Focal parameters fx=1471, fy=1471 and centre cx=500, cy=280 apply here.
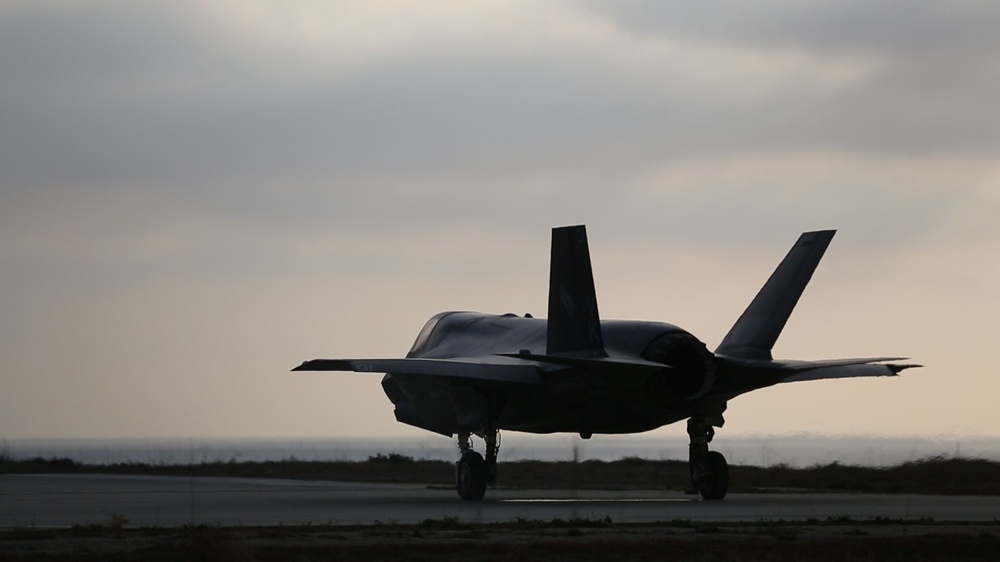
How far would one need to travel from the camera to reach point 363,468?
4794cm

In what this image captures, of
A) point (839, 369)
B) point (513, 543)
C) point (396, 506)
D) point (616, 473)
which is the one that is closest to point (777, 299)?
point (839, 369)

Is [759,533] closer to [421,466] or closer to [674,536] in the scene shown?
[674,536]

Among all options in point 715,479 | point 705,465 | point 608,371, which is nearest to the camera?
point 608,371

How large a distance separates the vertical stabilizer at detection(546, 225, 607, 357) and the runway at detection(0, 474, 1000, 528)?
3002mm

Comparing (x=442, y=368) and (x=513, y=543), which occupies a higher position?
(x=442, y=368)

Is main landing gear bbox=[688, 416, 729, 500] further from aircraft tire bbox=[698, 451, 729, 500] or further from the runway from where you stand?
the runway

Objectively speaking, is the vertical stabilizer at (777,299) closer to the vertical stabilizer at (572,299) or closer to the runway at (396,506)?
the runway at (396,506)

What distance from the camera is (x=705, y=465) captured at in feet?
95.6

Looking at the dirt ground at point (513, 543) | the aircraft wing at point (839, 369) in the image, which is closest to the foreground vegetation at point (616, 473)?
the aircraft wing at point (839, 369)

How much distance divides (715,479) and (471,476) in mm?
4831

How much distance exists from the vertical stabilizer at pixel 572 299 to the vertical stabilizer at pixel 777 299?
130 inches

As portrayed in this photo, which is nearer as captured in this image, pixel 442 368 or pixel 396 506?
pixel 396 506

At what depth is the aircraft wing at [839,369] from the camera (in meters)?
28.7

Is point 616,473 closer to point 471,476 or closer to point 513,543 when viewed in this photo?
point 471,476
